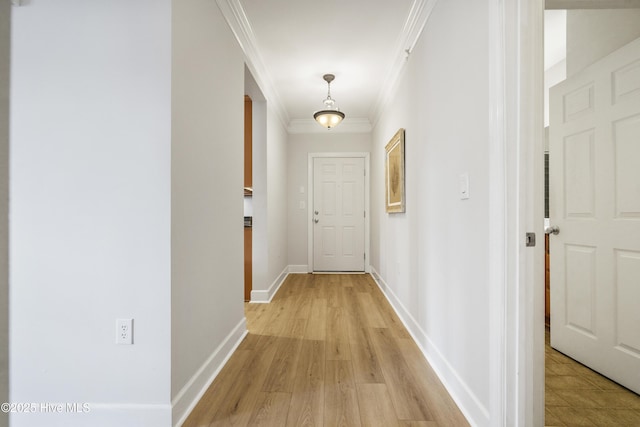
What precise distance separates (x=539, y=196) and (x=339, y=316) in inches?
84.5

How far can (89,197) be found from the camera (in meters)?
1.44

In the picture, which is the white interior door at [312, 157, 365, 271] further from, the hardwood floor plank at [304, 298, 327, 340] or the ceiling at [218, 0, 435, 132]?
the hardwood floor plank at [304, 298, 327, 340]

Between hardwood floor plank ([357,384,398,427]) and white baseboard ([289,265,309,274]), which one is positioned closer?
hardwood floor plank ([357,384,398,427])

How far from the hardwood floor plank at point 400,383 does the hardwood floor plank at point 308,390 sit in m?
0.37

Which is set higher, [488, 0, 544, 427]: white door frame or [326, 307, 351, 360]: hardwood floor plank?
[488, 0, 544, 427]: white door frame

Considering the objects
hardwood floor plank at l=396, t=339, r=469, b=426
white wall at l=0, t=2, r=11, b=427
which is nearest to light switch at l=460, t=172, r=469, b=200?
hardwood floor plank at l=396, t=339, r=469, b=426

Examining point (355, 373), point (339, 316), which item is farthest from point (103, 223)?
point (339, 316)

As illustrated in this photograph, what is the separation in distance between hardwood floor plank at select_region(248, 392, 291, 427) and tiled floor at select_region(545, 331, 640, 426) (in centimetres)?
120

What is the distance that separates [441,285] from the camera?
196 centimetres

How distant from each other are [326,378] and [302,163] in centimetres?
378

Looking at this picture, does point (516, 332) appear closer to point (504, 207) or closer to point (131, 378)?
point (504, 207)

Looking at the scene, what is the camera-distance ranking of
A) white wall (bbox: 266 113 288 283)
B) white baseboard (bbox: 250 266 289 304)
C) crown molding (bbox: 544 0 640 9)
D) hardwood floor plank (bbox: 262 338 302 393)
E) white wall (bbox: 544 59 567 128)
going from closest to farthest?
1. crown molding (bbox: 544 0 640 9)
2. hardwood floor plank (bbox: 262 338 302 393)
3. white wall (bbox: 544 59 567 128)
4. white baseboard (bbox: 250 266 289 304)
5. white wall (bbox: 266 113 288 283)

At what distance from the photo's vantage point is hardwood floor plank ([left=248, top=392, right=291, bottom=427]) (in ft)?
4.82

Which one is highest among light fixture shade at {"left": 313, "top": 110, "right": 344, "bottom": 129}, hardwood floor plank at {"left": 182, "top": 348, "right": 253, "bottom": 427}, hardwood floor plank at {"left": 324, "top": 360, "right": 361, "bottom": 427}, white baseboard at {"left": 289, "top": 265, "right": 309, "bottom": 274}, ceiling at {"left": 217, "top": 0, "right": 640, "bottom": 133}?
ceiling at {"left": 217, "top": 0, "right": 640, "bottom": 133}
